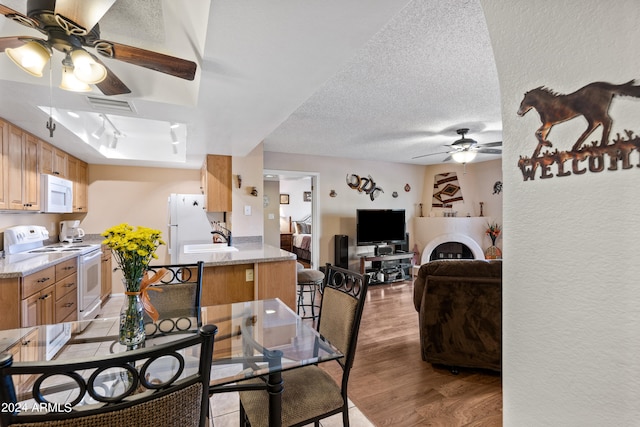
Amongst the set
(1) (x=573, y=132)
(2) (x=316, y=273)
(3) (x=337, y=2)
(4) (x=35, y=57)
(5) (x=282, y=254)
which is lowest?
(2) (x=316, y=273)

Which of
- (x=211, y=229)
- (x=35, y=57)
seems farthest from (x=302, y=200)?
(x=35, y=57)

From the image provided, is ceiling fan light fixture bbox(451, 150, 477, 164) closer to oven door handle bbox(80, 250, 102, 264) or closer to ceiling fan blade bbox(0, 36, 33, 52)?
ceiling fan blade bbox(0, 36, 33, 52)

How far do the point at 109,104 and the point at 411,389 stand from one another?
3.03 m

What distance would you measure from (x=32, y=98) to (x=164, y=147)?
249cm

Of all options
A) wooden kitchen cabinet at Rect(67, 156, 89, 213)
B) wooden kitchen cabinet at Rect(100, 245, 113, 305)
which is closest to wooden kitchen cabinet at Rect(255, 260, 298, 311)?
wooden kitchen cabinet at Rect(100, 245, 113, 305)

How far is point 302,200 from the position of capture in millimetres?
9297

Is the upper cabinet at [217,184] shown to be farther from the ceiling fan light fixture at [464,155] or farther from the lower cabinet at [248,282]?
the ceiling fan light fixture at [464,155]

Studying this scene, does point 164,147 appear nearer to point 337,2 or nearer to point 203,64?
point 203,64

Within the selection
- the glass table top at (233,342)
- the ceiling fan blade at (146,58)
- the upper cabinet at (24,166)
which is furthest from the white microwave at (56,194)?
the ceiling fan blade at (146,58)

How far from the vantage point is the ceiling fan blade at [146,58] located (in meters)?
1.29

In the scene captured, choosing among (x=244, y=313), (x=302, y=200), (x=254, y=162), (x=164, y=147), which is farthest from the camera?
(x=302, y=200)

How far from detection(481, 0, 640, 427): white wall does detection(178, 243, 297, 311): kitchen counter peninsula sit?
209 centimetres

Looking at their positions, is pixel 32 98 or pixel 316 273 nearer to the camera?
pixel 32 98

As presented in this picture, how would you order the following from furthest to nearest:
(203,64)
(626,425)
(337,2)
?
(203,64) → (337,2) → (626,425)
